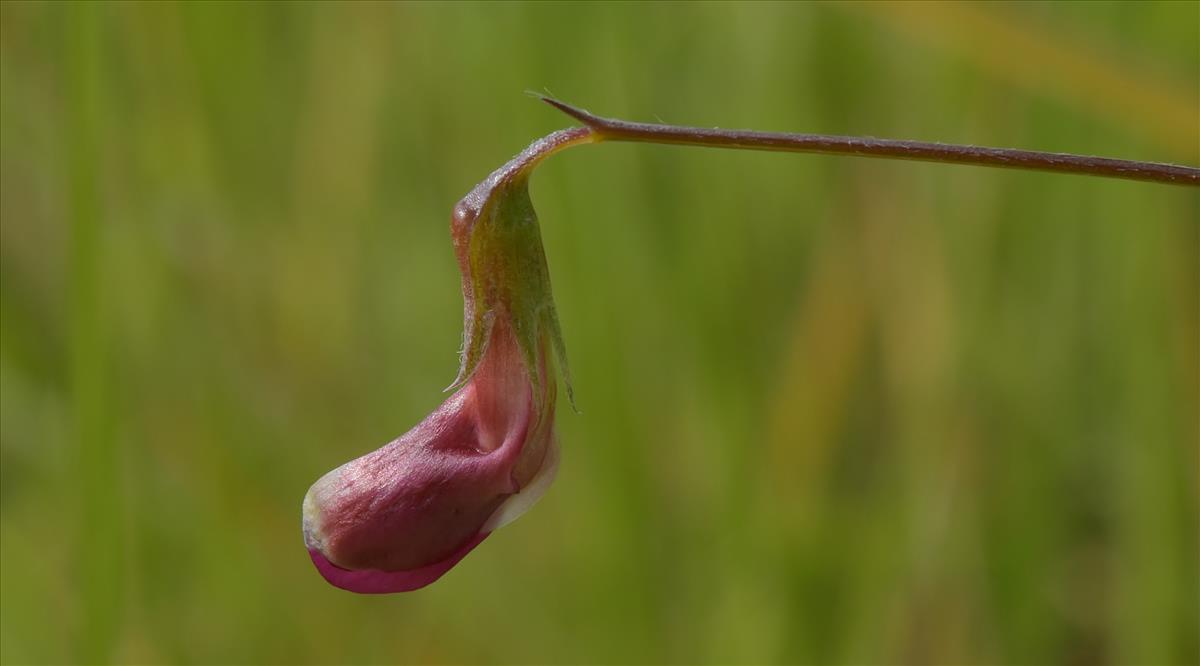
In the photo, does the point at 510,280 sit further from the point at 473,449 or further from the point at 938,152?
the point at 938,152

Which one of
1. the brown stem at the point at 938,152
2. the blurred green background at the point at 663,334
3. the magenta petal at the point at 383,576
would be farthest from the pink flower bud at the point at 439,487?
the blurred green background at the point at 663,334

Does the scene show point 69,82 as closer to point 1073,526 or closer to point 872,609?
point 872,609

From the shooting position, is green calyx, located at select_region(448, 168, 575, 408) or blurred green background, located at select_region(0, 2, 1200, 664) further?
blurred green background, located at select_region(0, 2, 1200, 664)

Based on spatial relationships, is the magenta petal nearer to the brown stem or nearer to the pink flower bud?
the pink flower bud

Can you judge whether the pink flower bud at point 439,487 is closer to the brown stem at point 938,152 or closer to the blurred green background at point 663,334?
the brown stem at point 938,152

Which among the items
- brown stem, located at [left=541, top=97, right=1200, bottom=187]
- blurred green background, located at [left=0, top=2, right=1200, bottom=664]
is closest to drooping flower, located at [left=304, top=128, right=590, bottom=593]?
brown stem, located at [left=541, top=97, right=1200, bottom=187]

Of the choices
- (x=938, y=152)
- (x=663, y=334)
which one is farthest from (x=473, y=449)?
(x=663, y=334)
